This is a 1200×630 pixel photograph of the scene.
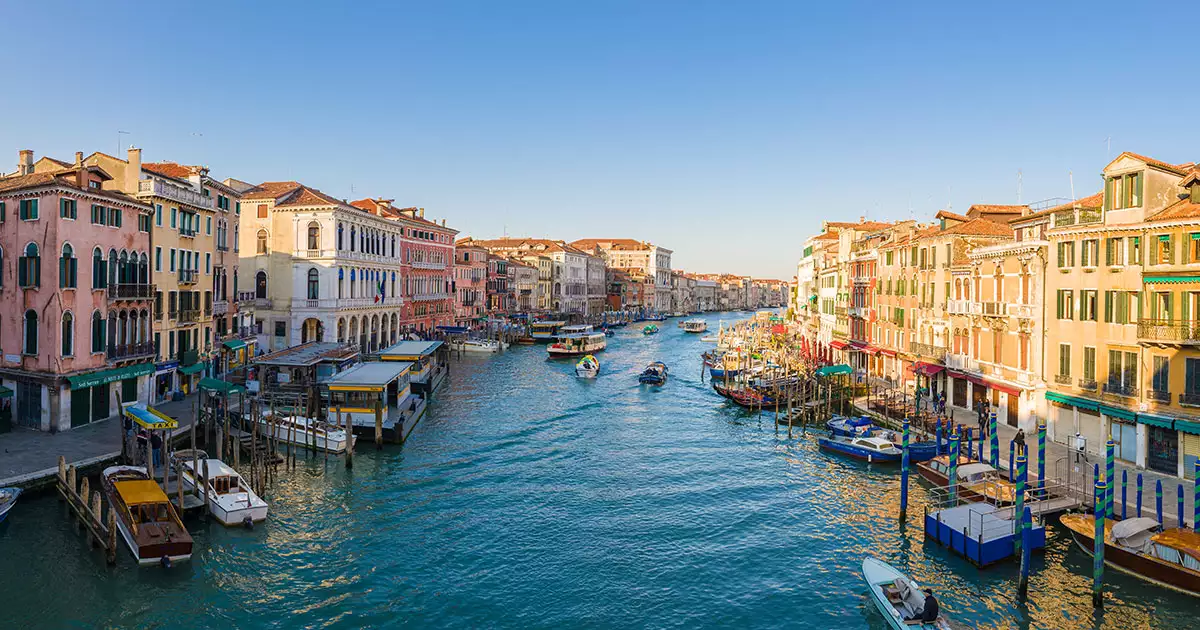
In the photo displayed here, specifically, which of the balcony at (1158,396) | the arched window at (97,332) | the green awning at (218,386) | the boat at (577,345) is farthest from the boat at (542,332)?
the balcony at (1158,396)

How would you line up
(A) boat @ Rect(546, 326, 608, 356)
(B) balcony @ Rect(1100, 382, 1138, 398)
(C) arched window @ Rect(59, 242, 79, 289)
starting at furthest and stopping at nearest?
(A) boat @ Rect(546, 326, 608, 356), (C) arched window @ Rect(59, 242, 79, 289), (B) balcony @ Rect(1100, 382, 1138, 398)

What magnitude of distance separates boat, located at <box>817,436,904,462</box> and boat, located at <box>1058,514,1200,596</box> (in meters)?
10.2

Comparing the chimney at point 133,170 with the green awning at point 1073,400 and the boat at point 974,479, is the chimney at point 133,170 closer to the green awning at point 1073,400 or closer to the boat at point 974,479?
the boat at point 974,479

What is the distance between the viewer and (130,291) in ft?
90.1

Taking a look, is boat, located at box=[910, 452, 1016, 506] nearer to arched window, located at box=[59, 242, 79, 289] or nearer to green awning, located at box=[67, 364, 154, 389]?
green awning, located at box=[67, 364, 154, 389]

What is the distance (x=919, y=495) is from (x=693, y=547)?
854 centimetres

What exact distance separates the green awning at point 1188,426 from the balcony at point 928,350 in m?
13.3

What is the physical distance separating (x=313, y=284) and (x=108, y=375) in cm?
2076

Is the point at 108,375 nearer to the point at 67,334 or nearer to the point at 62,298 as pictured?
the point at 67,334

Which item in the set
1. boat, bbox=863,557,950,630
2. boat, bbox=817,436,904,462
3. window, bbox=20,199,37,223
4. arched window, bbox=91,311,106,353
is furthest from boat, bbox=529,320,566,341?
boat, bbox=863,557,950,630

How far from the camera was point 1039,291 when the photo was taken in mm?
27500

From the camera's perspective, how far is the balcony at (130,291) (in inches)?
1048

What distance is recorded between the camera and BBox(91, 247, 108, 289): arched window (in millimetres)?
25703

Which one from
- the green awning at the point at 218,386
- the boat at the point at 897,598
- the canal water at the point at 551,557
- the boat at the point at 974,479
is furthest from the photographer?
the green awning at the point at 218,386
